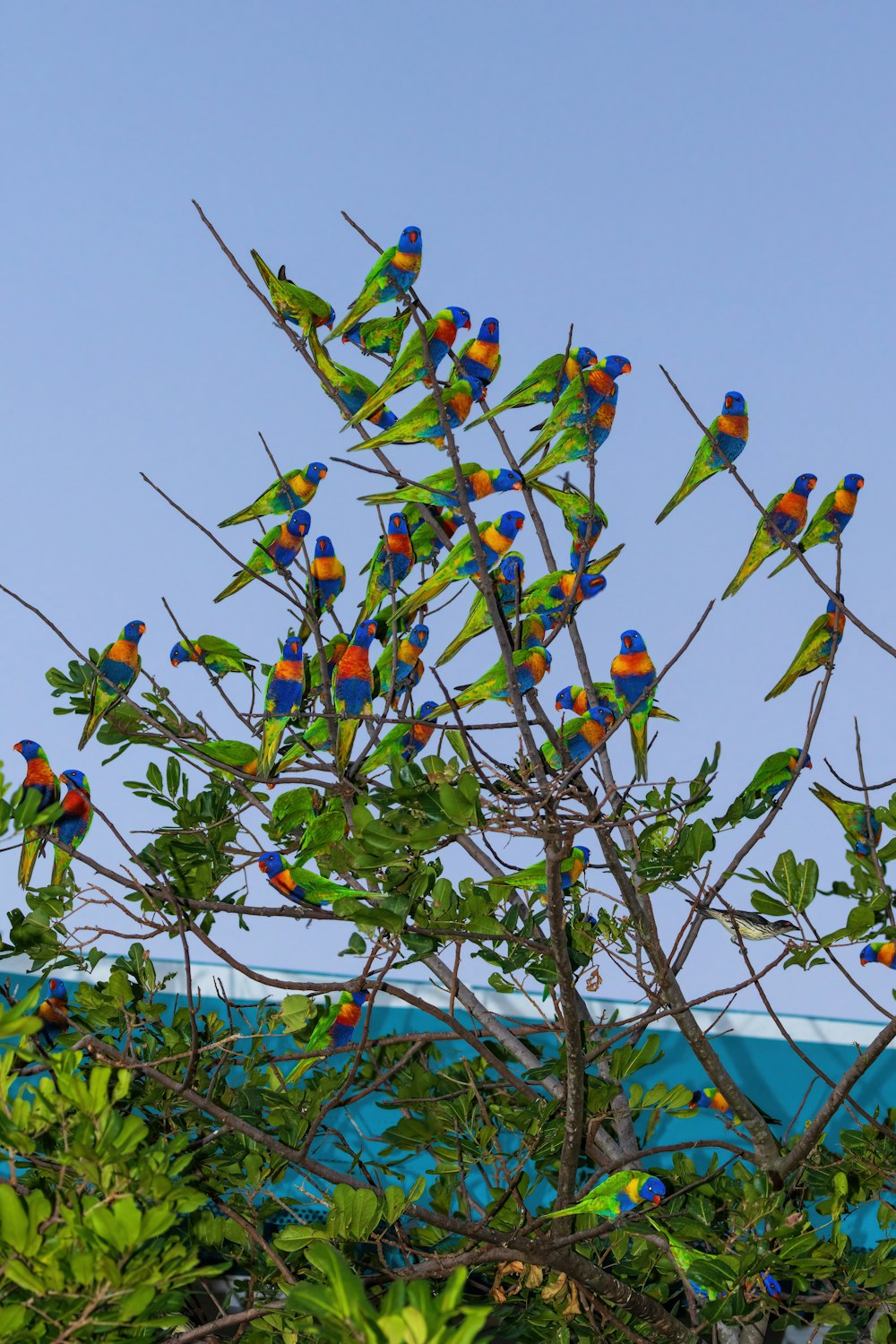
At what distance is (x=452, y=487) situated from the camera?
2.85 metres

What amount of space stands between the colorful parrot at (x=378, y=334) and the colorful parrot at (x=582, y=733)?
46.2 inches

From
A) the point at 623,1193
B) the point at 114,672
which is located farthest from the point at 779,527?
the point at 114,672

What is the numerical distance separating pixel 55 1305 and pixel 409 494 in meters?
1.85

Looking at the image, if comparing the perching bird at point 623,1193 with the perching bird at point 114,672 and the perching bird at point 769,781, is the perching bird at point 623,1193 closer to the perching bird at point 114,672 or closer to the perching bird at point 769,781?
the perching bird at point 769,781

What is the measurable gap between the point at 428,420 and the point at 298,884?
119cm

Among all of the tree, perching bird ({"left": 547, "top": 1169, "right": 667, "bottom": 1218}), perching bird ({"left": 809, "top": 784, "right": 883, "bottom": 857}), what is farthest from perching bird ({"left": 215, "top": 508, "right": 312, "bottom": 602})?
perching bird ({"left": 547, "top": 1169, "right": 667, "bottom": 1218})

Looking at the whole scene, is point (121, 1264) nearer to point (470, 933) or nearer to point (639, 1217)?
point (470, 933)

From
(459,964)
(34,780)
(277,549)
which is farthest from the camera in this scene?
(34,780)

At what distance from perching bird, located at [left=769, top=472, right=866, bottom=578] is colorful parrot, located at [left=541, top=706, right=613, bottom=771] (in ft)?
2.33

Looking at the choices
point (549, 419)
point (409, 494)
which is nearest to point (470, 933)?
point (409, 494)

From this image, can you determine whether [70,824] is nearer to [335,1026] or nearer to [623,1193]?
[335,1026]

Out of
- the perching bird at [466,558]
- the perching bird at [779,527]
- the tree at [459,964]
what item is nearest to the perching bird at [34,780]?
the tree at [459,964]

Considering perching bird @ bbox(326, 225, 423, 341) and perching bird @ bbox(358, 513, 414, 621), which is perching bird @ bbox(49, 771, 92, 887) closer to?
perching bird @ bbox(358, 513, 414, 621)

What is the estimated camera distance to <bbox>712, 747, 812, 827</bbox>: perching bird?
2840 mm
